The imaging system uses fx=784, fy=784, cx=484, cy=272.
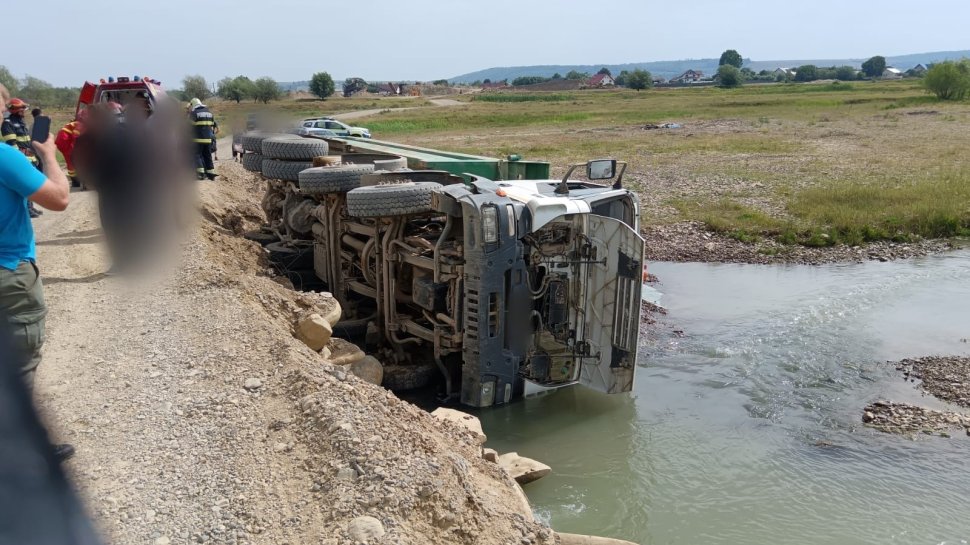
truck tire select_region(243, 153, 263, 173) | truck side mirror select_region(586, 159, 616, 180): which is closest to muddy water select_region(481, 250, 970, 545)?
truck side mirror select_region(586, 159, 616, 180)

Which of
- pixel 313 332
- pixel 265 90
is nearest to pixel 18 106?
pixel 313 332

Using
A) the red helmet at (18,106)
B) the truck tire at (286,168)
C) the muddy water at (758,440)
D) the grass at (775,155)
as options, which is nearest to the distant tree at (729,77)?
the grass at (775,155)

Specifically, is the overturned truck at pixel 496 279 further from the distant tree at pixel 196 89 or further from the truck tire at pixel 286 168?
the distant tree at pixel 196 89

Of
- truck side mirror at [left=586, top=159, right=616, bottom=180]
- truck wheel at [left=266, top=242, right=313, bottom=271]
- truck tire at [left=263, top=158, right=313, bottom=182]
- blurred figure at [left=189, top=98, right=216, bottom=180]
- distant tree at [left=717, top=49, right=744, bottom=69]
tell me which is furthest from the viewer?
distant tree at [left=717, top=49, right=744, bottom=69]

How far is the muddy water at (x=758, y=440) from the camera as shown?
5594 millimetres

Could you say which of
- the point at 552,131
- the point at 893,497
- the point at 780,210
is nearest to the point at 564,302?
the point at 893,497

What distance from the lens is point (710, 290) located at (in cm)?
1194

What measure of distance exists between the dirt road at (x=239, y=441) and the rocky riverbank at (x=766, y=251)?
30.8 ft

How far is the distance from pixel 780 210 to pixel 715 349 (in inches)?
325

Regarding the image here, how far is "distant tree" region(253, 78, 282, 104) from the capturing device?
41.9 metres

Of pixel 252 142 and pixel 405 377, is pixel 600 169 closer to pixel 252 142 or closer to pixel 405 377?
pixel 405 377

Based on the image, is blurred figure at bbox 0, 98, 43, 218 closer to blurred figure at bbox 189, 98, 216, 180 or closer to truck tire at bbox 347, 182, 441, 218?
blurred figure at bbox 189, 98, 216, 180

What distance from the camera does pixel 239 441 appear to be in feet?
13.5

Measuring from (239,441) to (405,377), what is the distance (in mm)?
3316
